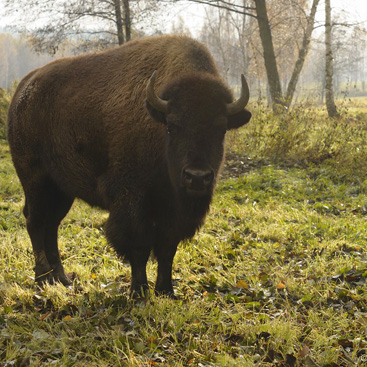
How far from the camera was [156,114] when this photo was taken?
399cm

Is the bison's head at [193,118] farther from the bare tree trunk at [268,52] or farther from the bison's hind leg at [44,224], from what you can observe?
the bare tree trunk at [268,52]

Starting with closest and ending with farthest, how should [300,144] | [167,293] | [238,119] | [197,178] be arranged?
[197,178] → [238,119] → [167,293] → [300,144]

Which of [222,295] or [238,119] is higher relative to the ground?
[238,119]

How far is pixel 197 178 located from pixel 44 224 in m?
2.61

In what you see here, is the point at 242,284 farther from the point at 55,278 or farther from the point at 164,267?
the point at 55,278

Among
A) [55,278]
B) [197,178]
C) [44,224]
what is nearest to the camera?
[197,178]

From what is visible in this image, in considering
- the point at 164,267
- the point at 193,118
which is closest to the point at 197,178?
the point at 193,118

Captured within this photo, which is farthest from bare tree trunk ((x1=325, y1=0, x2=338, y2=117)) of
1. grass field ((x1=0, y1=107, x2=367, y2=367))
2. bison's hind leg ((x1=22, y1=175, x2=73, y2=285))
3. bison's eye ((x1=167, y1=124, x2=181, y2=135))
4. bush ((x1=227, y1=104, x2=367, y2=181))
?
bison's eye ((x1=167, y1=124, x2=181, y2=135))

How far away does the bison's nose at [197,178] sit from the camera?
3.48 m

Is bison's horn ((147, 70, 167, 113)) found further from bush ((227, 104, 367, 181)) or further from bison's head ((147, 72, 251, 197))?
bush ((227, 104, 367, 181))

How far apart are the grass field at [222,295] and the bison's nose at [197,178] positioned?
117 centimetres

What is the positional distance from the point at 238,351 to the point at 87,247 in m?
3.27

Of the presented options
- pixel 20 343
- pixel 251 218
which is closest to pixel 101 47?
pixel 251 218

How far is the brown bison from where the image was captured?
388 centimetres
